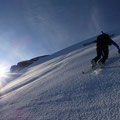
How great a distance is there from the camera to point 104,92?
7.29 feet

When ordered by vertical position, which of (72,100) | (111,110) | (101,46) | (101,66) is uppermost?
(101,46)

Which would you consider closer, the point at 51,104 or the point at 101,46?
the point at 51,104

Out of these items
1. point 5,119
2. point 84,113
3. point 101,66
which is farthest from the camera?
point 101,66

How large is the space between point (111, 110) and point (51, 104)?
130 centimetres

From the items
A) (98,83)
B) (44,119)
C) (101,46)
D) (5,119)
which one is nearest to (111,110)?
(98,83)

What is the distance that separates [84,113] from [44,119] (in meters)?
0.77

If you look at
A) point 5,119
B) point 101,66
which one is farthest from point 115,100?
point 5,119

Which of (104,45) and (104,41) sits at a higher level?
(104,41)

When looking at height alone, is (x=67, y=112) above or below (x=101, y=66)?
below

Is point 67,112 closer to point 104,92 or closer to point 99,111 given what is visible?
point 99,111

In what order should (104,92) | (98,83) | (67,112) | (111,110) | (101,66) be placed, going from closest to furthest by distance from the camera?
1. (111,110)
2. (67,112)
3. (104,92)
4. (98,83)
5. (101,66)

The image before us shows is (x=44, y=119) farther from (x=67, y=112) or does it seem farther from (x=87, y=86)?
(x=87, y=86)

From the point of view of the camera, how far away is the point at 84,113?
1837 millimetres

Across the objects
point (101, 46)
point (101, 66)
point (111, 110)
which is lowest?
point (111, 110)
